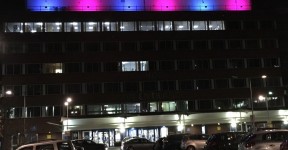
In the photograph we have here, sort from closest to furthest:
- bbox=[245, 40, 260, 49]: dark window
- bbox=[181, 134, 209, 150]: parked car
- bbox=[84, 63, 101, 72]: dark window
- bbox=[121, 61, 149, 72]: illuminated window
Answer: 1. bbox=[181, 134, 209, 150]: parked car
2. bbox=[84, 63, 101, 72]: dark window
3. bbox=[121, 61, 149, 72]: illuminated window
4. bbox=[245, 40, 260, 49]: dark window

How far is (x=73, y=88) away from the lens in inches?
2434

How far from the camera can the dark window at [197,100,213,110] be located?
64.3 meters

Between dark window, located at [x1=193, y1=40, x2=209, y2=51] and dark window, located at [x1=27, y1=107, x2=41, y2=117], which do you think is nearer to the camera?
dark window, located at [x1=27, y1=107, x2=41, y2=117]

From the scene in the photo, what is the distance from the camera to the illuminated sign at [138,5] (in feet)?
225

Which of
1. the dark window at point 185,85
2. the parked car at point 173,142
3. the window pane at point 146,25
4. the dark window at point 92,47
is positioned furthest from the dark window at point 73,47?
the parked car at point 173,142

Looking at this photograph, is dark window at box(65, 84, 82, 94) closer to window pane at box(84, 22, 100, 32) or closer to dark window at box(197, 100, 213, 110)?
window pane at box(84, 22, 100, 32)

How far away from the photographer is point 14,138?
197 feet

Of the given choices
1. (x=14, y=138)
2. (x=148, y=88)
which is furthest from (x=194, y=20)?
(x=14, y=138)

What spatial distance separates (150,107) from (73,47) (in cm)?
1462

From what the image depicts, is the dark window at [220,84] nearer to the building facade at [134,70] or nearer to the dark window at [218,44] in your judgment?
the building facade at [134,70]

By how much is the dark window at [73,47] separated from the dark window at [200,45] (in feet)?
59.1

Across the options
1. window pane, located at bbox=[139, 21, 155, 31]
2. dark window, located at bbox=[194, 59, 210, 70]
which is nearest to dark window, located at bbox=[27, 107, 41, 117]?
window pane, located at bbox=[139, 21, 155, 31]

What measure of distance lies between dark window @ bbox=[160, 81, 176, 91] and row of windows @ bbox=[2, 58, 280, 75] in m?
2.06

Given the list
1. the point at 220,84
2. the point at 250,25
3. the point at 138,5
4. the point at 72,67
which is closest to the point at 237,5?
the point at 250,25
